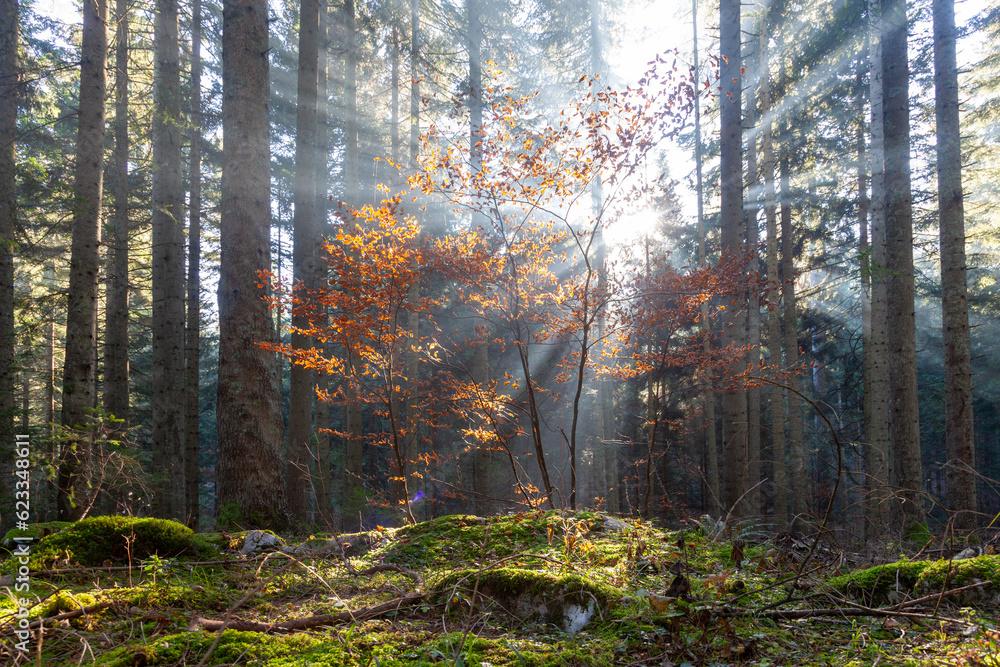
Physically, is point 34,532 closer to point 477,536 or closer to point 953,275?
→ point 477,536

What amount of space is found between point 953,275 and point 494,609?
7.79 meters

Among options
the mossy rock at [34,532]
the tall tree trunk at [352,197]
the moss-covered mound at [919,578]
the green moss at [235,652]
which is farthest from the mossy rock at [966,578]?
the tall tree trunk at [352,197]

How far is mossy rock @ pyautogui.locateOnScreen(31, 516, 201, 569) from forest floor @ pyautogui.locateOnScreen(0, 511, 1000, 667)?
11 millimetres

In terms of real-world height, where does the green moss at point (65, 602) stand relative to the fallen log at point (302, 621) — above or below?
above

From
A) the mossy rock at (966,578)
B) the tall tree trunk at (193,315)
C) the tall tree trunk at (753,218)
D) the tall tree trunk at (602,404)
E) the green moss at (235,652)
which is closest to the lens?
the green moss at (235,652)

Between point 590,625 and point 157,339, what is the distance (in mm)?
10382

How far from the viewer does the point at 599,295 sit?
18.3ft

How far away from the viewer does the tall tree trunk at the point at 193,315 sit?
10.5 metres

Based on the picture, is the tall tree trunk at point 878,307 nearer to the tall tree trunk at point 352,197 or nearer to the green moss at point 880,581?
the green moss at point 880,581

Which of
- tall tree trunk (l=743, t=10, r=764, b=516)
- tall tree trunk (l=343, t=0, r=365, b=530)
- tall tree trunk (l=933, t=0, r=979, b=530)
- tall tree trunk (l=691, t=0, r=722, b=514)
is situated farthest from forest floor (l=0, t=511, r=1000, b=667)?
tall tree trunk (l=691, t=0, r=722, b=514)

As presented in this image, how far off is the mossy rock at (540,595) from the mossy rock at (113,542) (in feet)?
6.70

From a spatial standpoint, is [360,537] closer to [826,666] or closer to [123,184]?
[826,666]

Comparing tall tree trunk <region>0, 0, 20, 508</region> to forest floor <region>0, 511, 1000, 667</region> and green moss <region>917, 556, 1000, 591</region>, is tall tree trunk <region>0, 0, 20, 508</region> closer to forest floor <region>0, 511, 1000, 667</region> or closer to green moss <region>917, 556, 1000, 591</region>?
forest floor <region>0, 511, 1000, 667</region>

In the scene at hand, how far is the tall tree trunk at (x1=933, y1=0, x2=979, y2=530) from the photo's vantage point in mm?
6434
